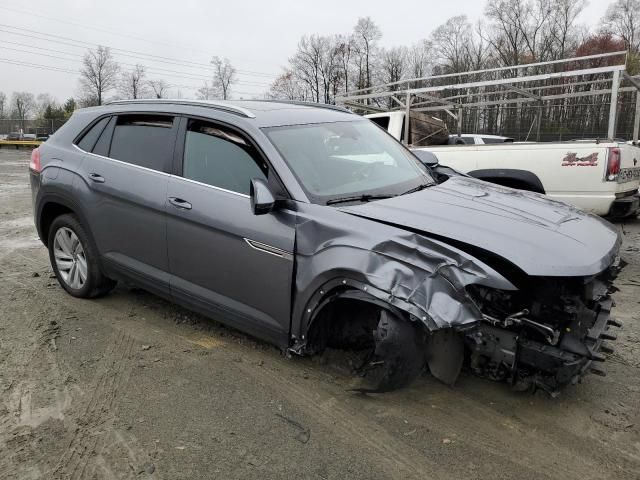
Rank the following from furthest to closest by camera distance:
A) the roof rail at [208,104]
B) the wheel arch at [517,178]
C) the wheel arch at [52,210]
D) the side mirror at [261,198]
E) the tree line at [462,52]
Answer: the tree line at [462,52]
the wheel arch at [517,178]
the wheel arch at [52,210]
the roof rail at [208,104]
the side mirror at [261,198]

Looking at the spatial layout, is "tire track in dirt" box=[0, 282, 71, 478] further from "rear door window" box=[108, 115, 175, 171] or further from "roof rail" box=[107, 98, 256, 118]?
"roof rail" box=[107, 98, 256, 118]

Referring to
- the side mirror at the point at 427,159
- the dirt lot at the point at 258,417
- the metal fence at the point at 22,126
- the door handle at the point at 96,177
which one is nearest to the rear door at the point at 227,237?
the dirt lot at the point at 258,417

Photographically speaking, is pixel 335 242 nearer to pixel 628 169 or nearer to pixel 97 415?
pixel 97 415

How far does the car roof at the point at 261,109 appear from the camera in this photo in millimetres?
3756

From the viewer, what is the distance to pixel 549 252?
8.93 ft

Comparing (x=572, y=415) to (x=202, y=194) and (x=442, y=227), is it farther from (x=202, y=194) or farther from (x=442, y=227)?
(x=202, y=194)

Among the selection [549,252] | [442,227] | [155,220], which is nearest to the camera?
[549,252]

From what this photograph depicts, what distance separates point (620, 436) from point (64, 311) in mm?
4238

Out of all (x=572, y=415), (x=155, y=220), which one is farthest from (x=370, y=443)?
(x=155, y=220)

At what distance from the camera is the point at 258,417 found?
3033 millimetres

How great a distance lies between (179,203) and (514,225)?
2.21 metres

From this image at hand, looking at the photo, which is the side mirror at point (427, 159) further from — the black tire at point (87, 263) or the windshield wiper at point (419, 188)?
the black tire at point (87, 263)

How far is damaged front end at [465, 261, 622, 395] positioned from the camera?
2701 mm

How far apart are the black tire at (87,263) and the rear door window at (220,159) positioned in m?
1.37
